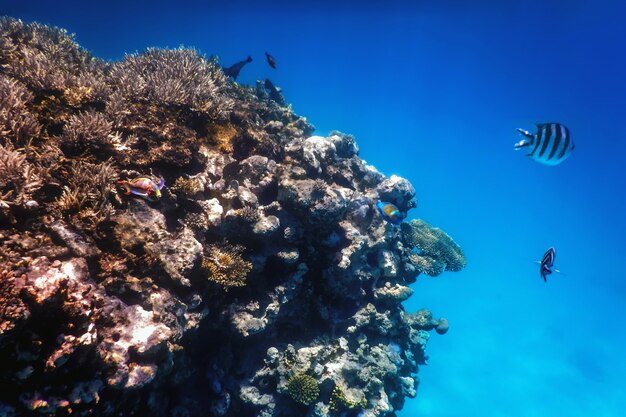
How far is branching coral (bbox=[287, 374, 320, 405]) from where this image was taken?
23.4ft

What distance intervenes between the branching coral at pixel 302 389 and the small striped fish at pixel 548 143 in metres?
6.01

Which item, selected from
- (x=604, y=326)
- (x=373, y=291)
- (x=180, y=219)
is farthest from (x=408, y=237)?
(x=604, y=326)

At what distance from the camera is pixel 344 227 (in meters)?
8.54

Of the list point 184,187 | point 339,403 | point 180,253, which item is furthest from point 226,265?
point 339,403

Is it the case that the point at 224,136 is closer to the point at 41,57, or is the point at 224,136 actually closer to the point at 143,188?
the point at 143,188

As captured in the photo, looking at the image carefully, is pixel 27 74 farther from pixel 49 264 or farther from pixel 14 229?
pixel 49 264

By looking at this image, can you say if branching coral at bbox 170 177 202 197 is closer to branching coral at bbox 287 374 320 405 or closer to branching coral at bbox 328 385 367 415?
branching coral at bbox 287 374 320 405

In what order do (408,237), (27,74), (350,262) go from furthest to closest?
1. (408,237)
2. (350,262)
3. (27,74)

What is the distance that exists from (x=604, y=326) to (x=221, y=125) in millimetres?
55496

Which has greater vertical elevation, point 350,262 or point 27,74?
point 350,262

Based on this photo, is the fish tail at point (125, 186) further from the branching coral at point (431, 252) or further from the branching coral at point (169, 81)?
the branching coral at point (431, 252)

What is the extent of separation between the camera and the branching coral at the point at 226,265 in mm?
5988

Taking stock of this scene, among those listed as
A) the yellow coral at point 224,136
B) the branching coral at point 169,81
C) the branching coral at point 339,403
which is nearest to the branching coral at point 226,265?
the yellow coral at point 224,136

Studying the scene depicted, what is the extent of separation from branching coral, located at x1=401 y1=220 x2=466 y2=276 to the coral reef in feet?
2.73
